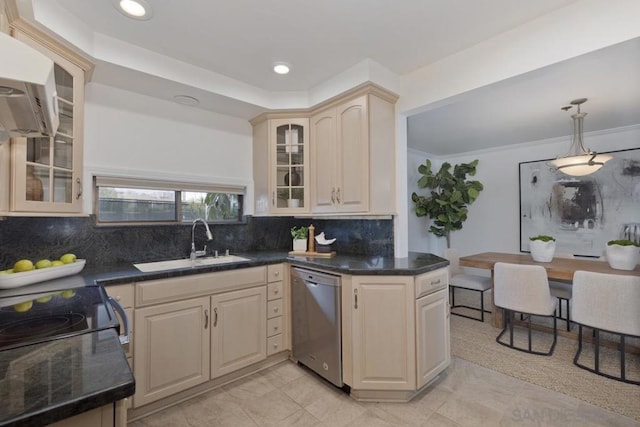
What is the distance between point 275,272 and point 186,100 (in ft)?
5.59

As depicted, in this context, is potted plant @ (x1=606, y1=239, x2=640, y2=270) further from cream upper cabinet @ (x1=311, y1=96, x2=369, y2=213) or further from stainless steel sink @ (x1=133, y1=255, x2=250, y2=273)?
stainless steel sink @ (x1=133, y1=255, x2=250, y2=273)

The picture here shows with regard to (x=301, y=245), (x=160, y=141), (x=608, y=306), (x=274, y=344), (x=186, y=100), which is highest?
(x=186, y=100)

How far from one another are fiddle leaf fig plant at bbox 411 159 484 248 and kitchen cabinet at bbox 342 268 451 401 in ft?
10.3

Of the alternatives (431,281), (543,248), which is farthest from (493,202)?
(431,281)

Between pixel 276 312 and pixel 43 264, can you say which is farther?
pixel 276 312

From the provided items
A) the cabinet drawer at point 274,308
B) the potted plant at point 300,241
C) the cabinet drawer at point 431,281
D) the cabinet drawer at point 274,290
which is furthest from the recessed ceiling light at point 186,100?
the cabinet drawer at point 431,281

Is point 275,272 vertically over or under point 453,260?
over

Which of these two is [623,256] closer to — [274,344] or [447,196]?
[447,196]

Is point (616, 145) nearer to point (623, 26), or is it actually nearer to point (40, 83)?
point (623, 26)

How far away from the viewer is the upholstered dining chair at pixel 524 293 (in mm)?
2600

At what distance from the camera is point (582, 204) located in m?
4.06

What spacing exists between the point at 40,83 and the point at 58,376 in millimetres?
766

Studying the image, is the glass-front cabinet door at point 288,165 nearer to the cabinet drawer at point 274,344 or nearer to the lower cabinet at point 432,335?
the cabinet drawer at point 274,344

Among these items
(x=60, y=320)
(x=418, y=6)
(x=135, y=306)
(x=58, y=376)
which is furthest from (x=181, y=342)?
(x=418, y=6)
